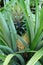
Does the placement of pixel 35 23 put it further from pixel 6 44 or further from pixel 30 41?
pixel 6 44

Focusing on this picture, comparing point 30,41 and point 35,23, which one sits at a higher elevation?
point 35,23

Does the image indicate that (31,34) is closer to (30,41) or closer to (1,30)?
(30,41)

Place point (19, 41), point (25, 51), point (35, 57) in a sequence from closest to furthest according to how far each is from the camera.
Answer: point (35, 57), point (25, 51), point (19, 41)

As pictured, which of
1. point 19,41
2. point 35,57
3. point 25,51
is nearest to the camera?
point 35,57

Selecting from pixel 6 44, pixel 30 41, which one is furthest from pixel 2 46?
pixel 30 41

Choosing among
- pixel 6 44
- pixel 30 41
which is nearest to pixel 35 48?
pixel 30 41

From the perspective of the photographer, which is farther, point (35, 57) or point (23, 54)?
point (23, 54)

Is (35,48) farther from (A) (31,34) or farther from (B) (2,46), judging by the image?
(B) (2,46)

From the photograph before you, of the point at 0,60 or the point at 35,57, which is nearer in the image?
the point at 35,57

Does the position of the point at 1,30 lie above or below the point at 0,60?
above
